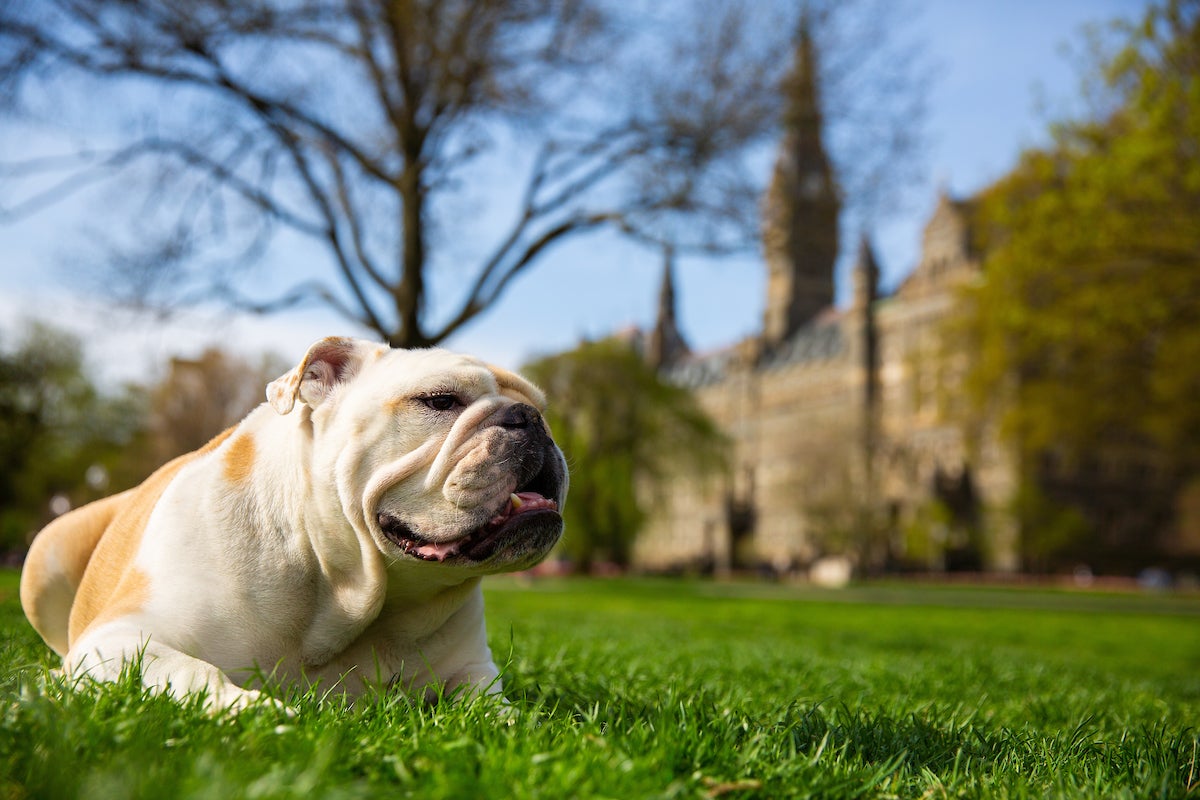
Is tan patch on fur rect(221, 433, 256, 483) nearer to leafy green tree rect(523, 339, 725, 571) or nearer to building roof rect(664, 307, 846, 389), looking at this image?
leafy green tree rect(523, 339, 725, 571)

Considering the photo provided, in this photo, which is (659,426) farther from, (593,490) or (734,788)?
(734,788)

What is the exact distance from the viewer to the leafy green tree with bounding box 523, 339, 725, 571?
34.3 m

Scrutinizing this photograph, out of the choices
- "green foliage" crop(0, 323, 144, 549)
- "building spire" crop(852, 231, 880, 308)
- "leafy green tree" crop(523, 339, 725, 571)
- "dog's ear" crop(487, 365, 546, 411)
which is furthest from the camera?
"building spire" crop(852, 231, 880, 308)

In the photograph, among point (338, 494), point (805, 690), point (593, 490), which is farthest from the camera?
point (593, 490)

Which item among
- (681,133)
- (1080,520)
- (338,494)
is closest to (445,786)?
(338,494)

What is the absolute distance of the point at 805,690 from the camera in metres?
4.07

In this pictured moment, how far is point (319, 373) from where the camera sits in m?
2.65

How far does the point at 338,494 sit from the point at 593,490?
3207 cm

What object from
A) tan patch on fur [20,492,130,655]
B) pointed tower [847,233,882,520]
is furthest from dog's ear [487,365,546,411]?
pointed tower [847,233,882,520]

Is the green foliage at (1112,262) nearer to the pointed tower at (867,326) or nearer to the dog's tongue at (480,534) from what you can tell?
the dog's tongue at (480,534)

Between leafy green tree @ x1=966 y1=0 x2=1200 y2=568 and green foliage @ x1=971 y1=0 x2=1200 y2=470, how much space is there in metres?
0.03

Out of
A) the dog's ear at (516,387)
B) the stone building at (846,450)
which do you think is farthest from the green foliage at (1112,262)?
the dog's ear at (516,387)

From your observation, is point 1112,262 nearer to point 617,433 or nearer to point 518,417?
point 518,417

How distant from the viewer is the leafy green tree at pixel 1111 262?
1549 cm
